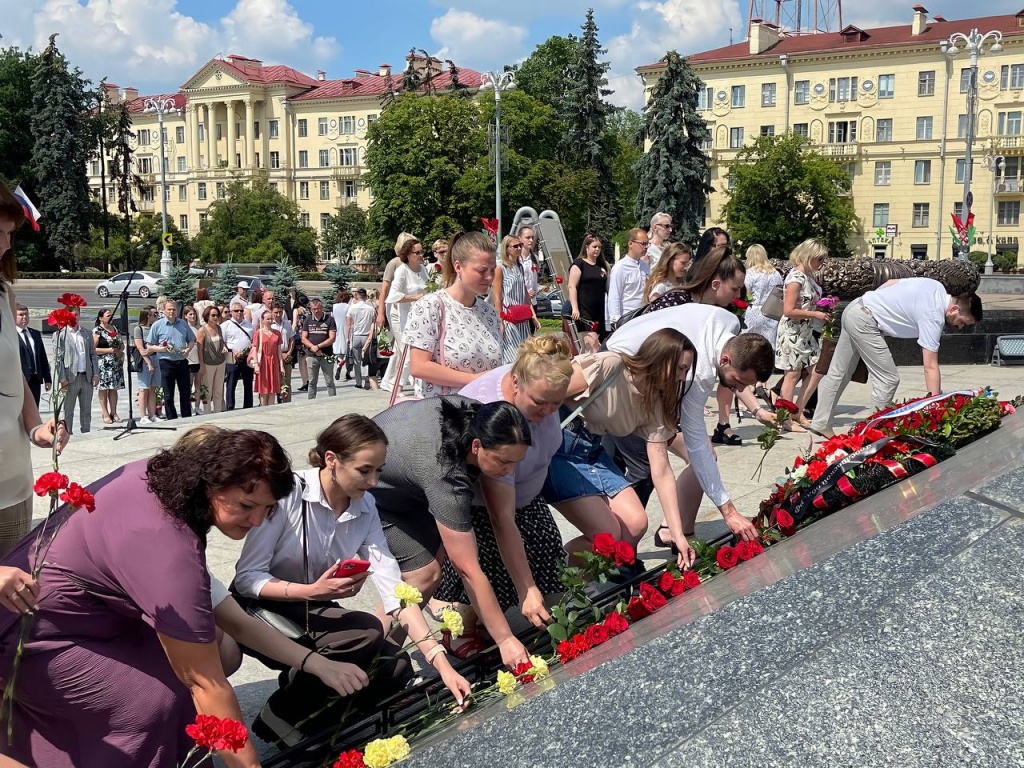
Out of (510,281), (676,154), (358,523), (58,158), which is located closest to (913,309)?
(510,281)

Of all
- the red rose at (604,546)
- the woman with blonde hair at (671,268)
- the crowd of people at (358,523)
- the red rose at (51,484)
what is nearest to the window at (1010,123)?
the woman with blonde hair at (671,268)

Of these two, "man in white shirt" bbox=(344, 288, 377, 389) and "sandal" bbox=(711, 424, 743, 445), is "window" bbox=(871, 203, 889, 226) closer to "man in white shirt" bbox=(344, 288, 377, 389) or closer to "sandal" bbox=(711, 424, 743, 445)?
"man in white shirt" bbox=(344, 288, 377, 389)

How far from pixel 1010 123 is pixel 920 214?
24.3 feet

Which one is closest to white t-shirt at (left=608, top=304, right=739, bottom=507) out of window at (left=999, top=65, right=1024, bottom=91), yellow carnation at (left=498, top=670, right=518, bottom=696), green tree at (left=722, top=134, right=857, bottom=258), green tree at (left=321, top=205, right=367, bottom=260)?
yellow carnation at (left=498, top=670, right=518, bottom=696)

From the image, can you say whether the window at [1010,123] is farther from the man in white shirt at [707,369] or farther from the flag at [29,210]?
the flag at [29,210]

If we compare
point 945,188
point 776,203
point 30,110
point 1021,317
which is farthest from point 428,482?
point 945,188

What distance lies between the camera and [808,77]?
2763 inches

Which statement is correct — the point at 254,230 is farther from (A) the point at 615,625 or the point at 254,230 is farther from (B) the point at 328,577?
(A) the point at 615,625

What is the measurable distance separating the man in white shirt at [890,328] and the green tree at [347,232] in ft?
212

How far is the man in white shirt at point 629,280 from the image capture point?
9.43m

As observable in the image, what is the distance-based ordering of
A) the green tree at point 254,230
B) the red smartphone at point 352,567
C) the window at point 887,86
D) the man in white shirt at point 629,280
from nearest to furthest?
the red smartphone at point 352,567, the man in white shirt at point 629,280, the green tree at point 254,230, the window at point 887,86

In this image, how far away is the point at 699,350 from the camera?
4.93 meters

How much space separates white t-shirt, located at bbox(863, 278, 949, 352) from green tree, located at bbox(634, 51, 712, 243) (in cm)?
4955

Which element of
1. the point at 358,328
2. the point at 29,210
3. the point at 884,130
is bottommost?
the point at 358,328
